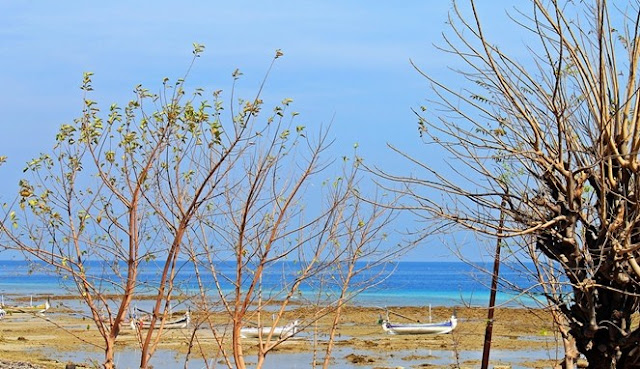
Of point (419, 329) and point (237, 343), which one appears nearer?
point (237, 343)

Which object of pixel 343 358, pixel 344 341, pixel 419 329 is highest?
pixel 419 329

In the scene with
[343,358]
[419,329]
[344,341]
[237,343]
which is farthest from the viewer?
[419,329]

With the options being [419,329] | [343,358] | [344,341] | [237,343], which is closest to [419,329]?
[419,329]

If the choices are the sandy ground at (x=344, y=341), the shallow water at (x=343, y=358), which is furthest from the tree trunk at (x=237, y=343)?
the shallow water at (x=343, y=358)

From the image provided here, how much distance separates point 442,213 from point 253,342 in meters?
18.1

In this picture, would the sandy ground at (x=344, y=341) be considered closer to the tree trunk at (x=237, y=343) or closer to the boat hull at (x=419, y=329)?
the boat hull at (x=419, y=329)

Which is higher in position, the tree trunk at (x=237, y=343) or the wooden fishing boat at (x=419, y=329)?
the tree trunk at (x=237, y=343)

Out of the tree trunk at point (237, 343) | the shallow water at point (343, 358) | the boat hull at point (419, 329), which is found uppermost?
the tree trunk at point (237, 343)

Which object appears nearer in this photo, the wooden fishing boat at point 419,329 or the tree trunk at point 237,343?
the tree trunk at point 237,343

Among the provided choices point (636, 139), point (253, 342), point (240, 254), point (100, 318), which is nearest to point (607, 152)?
point (636, 139)

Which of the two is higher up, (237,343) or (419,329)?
(237,343)

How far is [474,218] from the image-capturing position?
17.7ft

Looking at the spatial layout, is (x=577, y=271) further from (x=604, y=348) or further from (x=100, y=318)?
(x=100, y=318)

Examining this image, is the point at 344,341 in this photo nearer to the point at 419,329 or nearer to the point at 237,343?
the point at 419,329
